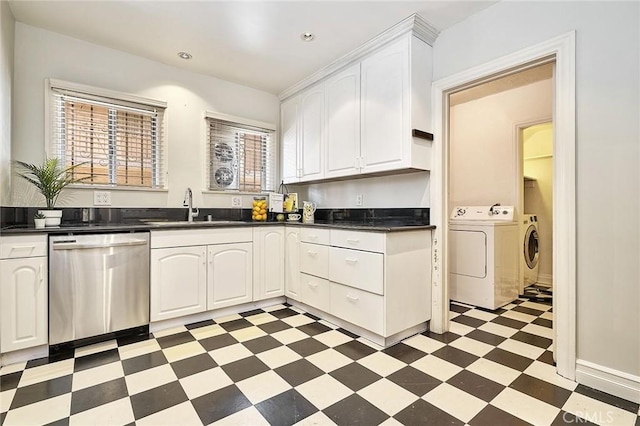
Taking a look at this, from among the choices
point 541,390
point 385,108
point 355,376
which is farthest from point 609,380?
point 385,108

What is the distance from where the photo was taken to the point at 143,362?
1.94 metres

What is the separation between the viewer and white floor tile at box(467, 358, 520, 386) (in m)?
1.76

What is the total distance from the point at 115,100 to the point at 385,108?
2390mm

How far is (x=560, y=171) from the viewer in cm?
179

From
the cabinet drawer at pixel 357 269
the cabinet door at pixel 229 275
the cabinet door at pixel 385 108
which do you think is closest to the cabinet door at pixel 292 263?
the cabinet door at pixel 229 275

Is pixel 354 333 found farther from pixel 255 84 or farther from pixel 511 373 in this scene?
pixel 255 84

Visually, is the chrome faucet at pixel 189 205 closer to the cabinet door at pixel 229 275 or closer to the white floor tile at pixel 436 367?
the cabinet door at pixel 229 275

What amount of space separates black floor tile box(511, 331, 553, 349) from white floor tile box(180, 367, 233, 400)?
2110mm

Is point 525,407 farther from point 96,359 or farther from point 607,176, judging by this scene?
point 96,359

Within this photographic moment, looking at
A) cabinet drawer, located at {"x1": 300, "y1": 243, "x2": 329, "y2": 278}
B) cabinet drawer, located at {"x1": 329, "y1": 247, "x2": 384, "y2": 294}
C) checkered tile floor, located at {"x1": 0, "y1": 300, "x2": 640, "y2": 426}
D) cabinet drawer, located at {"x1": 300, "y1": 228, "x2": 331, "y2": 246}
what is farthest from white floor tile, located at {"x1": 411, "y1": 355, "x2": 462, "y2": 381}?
cabinet drawer, located at {"x1": 300, "y1": 228, "x2": 331, "y2": 246}

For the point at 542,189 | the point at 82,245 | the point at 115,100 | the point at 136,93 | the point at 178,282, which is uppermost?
the point at 136,93

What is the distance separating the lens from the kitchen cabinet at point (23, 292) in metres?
1.87

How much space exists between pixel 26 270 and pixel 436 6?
10.6 feet

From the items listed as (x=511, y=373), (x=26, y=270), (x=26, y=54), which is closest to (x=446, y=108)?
(x=511, y=373)
